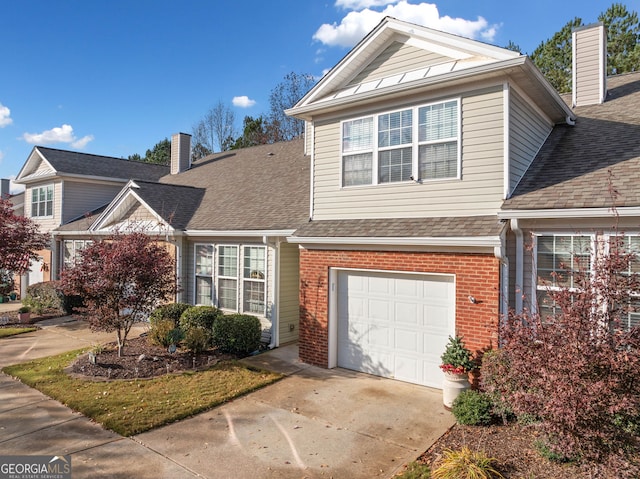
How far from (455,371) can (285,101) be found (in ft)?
106

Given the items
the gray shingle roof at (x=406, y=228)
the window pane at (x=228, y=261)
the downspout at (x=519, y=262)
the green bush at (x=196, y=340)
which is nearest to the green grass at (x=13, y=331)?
the window pane at (x=228, y=261)

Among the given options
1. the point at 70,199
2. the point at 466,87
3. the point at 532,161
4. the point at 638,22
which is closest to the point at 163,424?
the point at 466,87

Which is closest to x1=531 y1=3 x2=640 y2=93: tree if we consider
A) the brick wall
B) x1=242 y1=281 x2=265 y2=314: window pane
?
the brick wall

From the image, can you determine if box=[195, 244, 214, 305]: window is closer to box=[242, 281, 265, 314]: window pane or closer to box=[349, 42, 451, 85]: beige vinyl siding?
box=[242, 281, 265, 314]: window pane

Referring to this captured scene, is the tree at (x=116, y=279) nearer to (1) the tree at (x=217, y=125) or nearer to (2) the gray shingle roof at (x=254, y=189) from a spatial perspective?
(2) the gray shingle roof at (x=254, y=189)

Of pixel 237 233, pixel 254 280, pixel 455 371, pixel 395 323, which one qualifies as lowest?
pixel 455 371

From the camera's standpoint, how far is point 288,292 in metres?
11.4

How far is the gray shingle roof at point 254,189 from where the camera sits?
12.0 m

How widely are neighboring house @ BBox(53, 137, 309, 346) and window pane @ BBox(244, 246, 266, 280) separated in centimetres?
3

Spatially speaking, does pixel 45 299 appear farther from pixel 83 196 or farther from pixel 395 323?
pixel 395 323

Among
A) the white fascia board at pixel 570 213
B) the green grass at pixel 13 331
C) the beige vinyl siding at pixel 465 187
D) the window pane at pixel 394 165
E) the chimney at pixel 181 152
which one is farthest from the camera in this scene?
the chimney at pixel 181 152

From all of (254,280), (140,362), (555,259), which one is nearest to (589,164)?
(555,259)

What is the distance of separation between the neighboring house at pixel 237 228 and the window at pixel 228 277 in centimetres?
3

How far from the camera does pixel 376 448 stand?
5730 mm
